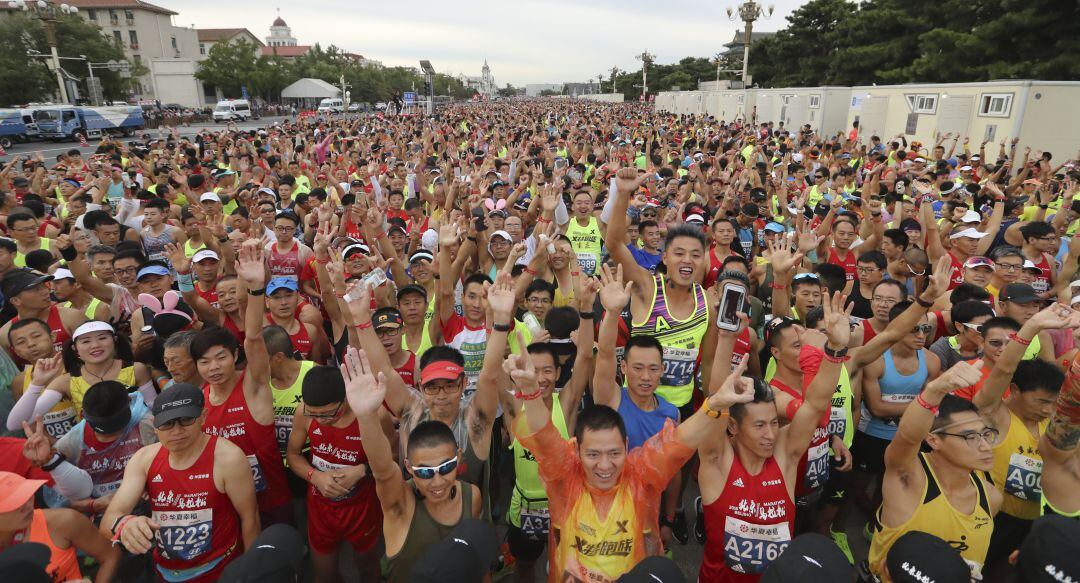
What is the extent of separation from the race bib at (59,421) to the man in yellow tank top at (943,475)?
4976 mm

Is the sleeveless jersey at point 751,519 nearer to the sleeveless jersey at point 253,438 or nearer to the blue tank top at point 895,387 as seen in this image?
the blue tank top at point 895,387

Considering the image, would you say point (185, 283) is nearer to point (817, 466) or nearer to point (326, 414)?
point (326, 414)

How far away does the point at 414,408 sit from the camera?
3.34m

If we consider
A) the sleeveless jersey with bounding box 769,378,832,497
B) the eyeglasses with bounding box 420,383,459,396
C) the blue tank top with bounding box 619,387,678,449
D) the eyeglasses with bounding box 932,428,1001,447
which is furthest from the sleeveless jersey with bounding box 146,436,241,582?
the eyeglasses with bounding box 932,428,1001,447

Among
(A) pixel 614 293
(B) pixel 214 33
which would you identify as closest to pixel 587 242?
(A) pixel 614 293

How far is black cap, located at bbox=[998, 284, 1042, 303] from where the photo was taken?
395 centimetres

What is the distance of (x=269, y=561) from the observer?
203cm

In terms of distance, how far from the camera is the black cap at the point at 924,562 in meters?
1.96

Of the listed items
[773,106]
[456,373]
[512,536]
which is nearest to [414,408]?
[456,373]

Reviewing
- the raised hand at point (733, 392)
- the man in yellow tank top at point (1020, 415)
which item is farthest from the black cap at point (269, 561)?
the man in yellow tank top at point (1020, 415)

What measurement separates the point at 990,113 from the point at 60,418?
20869mm

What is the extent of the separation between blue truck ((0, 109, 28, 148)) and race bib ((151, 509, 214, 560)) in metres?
37.7

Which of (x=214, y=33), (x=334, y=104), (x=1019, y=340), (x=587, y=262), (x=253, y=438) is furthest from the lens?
(x=214, y=33)

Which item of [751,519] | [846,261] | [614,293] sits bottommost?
[751,519]
